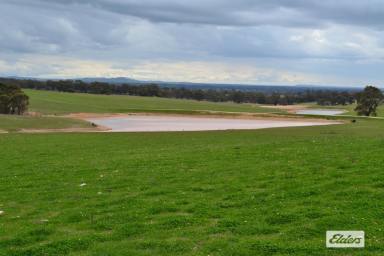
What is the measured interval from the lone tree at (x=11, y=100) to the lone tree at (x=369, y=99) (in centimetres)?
7289

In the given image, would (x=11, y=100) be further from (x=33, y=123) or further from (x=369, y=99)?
(x=369, y=99)

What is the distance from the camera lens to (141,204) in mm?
12562

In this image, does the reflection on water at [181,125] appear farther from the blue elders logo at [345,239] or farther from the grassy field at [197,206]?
the blue elders logo at [345,239]

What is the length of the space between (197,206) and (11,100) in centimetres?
8828

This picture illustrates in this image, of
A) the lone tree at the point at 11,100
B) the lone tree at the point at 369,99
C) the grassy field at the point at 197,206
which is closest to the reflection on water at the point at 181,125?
the lone tree at the point at 11,100

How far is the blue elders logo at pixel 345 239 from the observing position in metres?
8.64

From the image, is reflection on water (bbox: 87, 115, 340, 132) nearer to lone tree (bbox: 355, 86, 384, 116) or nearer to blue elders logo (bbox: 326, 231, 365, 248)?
lone tree (bbox: 355, 86, 384, 116)

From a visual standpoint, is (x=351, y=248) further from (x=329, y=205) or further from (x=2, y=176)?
(x=2, y=176)

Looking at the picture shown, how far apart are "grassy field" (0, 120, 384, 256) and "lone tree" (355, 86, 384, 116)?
9535 centimetres

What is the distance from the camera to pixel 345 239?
29.0ft

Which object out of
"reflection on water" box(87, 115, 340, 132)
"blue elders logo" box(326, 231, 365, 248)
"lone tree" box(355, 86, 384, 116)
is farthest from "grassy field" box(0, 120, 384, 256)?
"lone tree" box(355, 86, 384, 116)

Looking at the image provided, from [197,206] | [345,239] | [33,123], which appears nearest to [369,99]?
[33,123]

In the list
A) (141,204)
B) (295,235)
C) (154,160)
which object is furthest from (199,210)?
(154,160)

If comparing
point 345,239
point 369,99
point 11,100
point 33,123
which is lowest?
point 33,123
